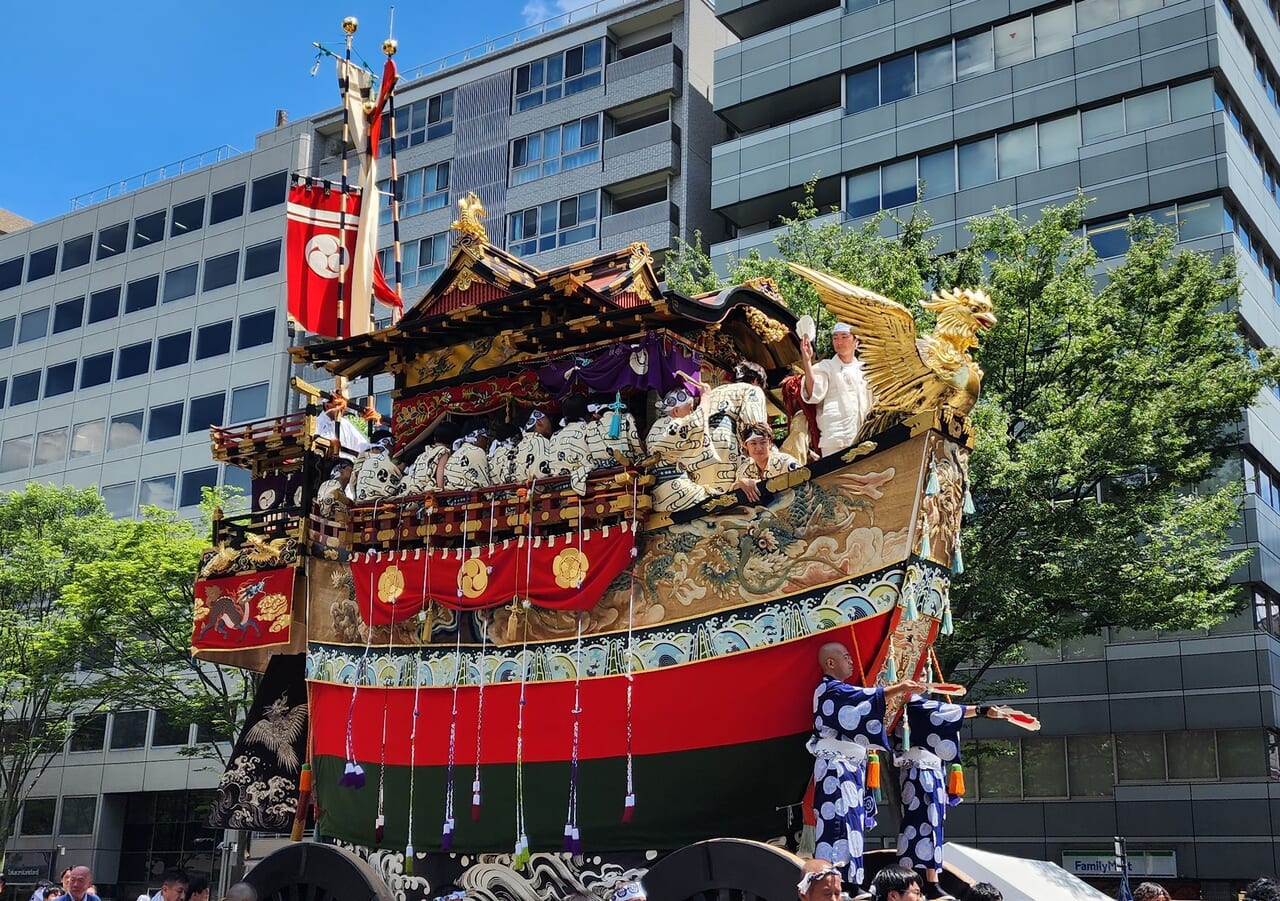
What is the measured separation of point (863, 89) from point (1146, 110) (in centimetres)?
729

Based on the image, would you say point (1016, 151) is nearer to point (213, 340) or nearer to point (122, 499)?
point (213, 340)

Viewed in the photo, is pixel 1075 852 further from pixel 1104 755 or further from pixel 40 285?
pixel 40 285

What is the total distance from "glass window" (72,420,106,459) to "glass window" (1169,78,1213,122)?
109 feet

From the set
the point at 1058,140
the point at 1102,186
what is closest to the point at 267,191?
the point at 1058,140

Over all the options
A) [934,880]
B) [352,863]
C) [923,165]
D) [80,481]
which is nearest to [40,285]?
[80,481]

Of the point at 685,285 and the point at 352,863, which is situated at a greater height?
the point at 685,285

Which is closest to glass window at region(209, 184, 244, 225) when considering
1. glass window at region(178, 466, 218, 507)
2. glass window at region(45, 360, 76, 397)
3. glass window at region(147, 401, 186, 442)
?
glass window at region(147, 401, 186, 442)

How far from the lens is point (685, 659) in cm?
1077

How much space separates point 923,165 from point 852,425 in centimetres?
2270

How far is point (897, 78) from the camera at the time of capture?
3366cm

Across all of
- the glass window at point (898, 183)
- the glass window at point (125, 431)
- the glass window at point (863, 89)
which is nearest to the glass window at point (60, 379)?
the glass window at point (125, 431)

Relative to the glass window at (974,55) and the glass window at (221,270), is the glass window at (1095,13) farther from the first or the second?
the glass window at (221,270)

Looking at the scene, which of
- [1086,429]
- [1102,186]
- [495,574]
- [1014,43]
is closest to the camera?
[495,574]

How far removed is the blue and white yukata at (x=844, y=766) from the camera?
962cm
